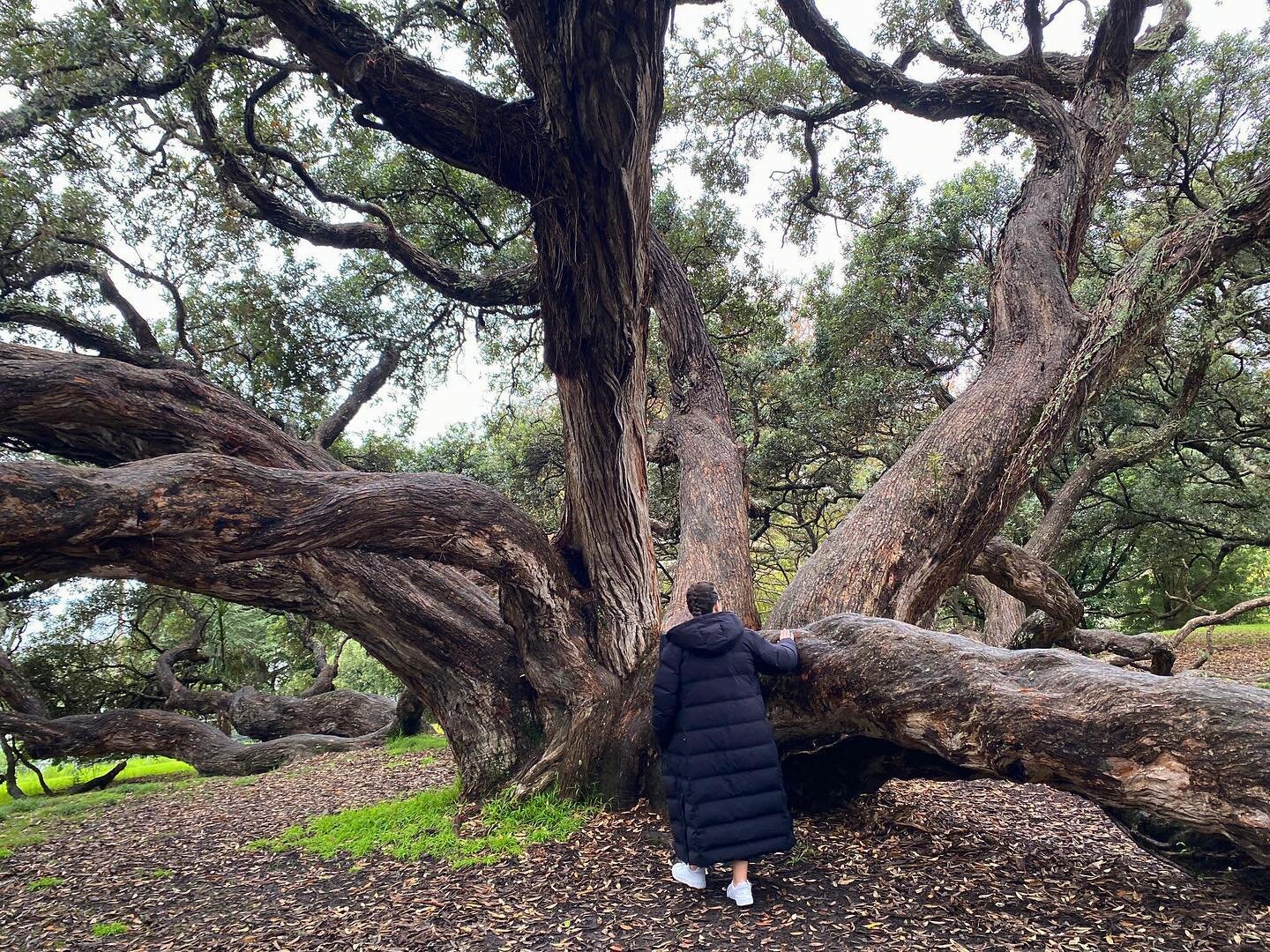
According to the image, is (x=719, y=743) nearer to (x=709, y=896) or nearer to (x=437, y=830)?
(x=709, y=896)

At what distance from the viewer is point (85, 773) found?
32.5 ft

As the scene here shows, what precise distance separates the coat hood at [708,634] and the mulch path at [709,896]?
117 cm

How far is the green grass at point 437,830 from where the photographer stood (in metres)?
3.97

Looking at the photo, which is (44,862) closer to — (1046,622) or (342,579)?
(342,579)

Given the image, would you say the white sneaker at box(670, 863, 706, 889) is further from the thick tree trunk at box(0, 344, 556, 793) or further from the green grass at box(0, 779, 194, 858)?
the green grass at box(0, 779, 194, 858)

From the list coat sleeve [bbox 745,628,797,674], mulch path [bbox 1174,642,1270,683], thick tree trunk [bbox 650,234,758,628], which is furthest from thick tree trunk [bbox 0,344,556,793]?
mulch path [bbox 1174,642,1270,683]

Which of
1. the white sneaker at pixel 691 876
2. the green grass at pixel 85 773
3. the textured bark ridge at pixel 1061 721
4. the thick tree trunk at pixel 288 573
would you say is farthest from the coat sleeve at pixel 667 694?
the green grass at pixel 85 773

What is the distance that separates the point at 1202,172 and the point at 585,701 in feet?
32.3

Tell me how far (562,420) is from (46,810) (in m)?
7.10

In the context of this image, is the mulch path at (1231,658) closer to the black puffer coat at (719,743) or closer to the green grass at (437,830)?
the black puffer coat at (719,743)

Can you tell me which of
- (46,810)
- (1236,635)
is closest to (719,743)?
(46,810)

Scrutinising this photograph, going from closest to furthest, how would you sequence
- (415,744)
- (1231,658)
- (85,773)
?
(415,744) < (85,773) < (1231,658)

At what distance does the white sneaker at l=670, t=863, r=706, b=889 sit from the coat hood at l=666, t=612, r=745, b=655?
105cm

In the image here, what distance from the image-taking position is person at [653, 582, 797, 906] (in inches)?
121
